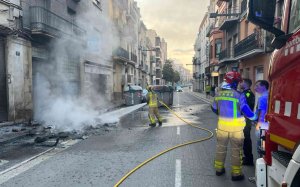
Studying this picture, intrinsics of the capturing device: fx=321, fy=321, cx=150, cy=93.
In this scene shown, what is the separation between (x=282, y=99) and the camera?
8.38ft

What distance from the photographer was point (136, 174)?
5.32m

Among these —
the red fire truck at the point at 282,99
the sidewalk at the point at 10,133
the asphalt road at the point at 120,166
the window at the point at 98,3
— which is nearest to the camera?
the red fire truck at the point at 282,99

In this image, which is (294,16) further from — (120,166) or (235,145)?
(120,166)

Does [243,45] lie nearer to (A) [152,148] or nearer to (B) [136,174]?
(A) [152,148]

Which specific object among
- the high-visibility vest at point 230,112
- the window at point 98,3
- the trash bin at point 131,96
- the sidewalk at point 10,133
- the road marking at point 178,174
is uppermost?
the window at point 98,3

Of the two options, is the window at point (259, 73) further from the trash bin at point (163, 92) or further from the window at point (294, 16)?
the window at point (294, 16)

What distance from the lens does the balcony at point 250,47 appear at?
19.7 m

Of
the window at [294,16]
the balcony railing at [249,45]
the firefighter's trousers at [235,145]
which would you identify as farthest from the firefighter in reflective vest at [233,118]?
the balcony railing at [249,45]

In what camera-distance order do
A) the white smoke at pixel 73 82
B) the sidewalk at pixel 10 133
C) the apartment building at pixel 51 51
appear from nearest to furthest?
the sidewalk at pixel 10 133, the apartment building at pixel 51 51, the white smoke at pixel 73 82

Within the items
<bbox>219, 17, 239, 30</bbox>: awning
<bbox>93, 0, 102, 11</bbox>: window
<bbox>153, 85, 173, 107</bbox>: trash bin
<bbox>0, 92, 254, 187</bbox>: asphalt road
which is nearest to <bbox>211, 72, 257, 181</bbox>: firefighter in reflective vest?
<bbox>0, 92, 254, 187</bbox>: asphalt road

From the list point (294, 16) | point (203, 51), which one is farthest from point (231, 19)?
point (203, 51)

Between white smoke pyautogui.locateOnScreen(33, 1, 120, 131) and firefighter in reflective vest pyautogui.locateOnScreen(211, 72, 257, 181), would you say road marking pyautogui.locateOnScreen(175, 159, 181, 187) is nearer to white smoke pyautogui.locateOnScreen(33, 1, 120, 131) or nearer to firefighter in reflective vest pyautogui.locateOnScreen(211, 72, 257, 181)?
firefighter in reflective vest pyautogui.locateOnScreen(211, 72, 257, 181)

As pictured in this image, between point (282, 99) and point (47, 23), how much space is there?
13.7 metres

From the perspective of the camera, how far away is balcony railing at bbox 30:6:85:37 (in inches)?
548
